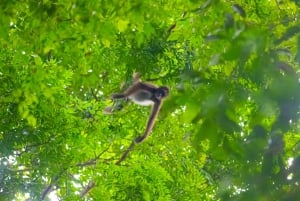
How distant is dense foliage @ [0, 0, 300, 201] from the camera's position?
1699 mm

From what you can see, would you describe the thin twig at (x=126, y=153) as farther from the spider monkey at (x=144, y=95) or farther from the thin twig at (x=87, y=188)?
the thin twig at (x=87, y=188)

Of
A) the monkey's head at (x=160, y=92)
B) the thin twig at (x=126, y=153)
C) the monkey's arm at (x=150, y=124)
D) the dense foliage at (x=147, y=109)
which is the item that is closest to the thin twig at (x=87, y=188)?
the dense foliage at (x=147, y=109)

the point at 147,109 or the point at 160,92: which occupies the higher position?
the point at 147,109

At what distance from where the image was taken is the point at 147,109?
6812 mm

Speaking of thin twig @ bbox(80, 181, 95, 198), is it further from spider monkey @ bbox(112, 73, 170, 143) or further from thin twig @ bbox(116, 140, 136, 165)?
spider monkey @ bbox(112, 73, 170, 143)

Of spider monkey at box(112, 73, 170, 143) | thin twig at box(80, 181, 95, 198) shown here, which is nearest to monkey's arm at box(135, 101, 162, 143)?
spider monkey at box(112, 73, 170, 143)

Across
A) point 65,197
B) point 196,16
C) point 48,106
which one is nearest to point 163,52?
point 48,106

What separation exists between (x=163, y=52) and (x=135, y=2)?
267cm

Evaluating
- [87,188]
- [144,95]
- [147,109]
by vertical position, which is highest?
[147,109]

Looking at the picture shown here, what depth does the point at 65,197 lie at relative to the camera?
6020 millimetres

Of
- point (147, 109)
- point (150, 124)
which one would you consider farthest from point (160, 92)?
point (147, 109)

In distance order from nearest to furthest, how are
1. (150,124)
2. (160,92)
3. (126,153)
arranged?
(160,92), (150,124), (126,153)

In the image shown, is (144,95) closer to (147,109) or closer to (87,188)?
(147,109)

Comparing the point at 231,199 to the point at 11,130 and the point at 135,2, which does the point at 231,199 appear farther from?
the point at 11,130
